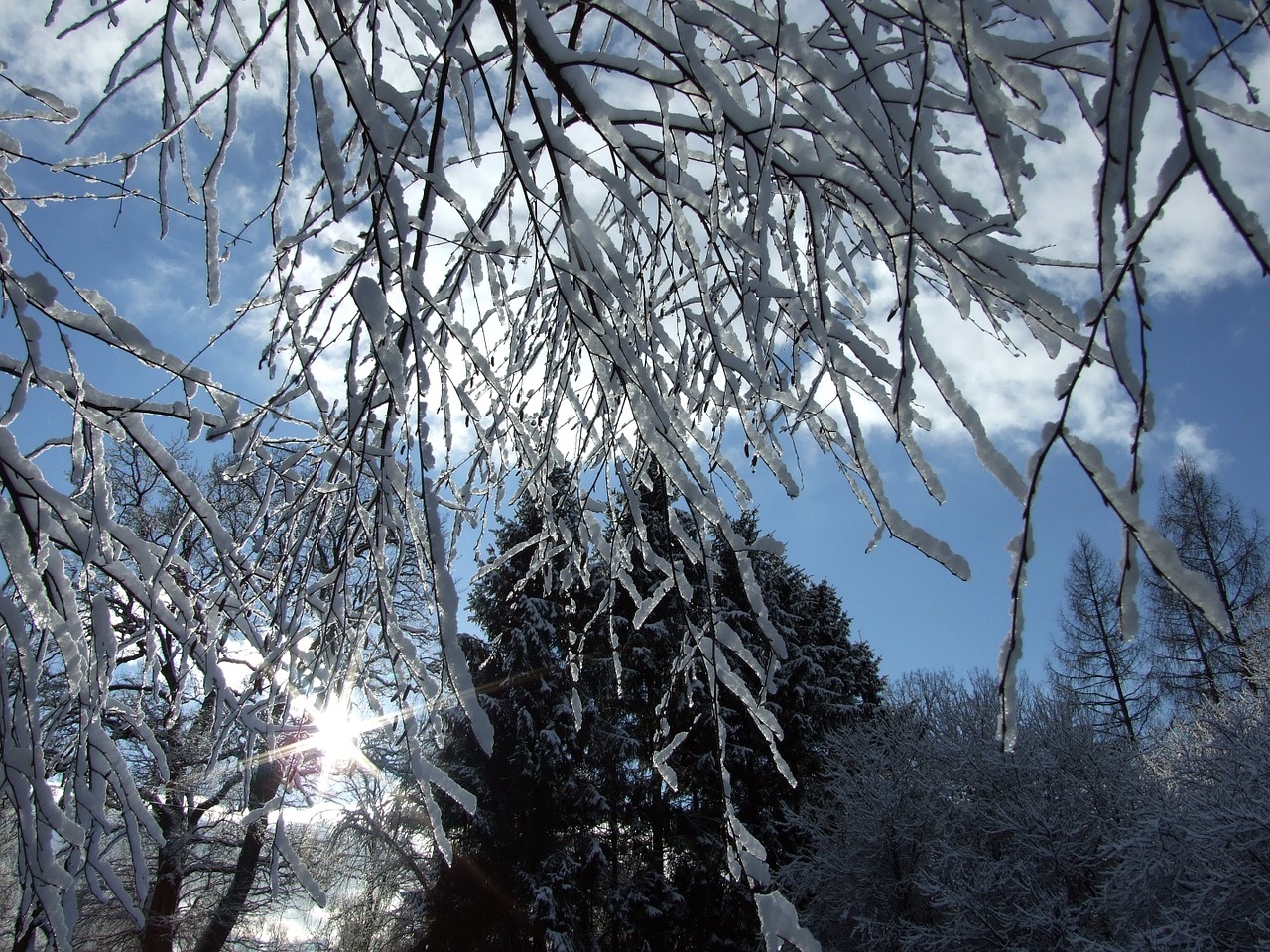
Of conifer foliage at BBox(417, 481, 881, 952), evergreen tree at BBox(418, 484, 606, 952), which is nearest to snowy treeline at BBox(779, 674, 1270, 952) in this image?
conifer foliage at BBox(417, 481, 881, 952)

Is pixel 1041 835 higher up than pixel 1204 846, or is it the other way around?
pixel 1041 835

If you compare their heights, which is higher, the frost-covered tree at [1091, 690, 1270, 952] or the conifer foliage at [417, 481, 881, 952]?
the conifer foliage at [417, 481, 881, 952]

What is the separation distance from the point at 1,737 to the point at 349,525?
2.78 feet

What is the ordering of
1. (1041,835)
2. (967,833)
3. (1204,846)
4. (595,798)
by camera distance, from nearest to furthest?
(1204,846), (1041,835), (967,833), (595,798)

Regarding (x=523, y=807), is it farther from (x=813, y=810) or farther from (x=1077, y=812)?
(x=1077, y=812)

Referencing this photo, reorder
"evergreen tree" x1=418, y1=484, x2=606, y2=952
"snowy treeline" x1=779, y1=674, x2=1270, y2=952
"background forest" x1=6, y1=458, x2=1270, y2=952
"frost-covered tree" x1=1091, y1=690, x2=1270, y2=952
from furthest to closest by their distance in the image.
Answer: "evergreen tree" x1=418, y1=484, x2=606, y2=952
"background forest" x1=6, y1=458, x2=1270, y2=952
"snowy treeline" x1=779, y1=674, x2=1270, y2=952
"frost-covered tree" x1=1091, y1=690, x2=1270, y2=952

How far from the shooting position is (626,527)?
1.90m

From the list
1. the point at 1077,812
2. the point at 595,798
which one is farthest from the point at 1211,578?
the point at 595,798

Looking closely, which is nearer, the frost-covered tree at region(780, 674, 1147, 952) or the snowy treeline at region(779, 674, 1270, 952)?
the snowy treeline at region(779, 674, 1270, 952)

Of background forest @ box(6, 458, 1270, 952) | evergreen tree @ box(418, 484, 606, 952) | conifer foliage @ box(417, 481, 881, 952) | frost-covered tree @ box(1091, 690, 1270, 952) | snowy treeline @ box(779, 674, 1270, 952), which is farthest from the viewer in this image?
conifer foliage @ box(417, 481, 881, 952)

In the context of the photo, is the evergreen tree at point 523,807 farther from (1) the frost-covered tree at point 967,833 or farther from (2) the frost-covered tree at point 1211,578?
(2) the frost-covered tree at point 1211,578

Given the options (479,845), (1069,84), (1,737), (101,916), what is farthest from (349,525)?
(479,845)

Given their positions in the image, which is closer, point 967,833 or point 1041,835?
point 1041,835

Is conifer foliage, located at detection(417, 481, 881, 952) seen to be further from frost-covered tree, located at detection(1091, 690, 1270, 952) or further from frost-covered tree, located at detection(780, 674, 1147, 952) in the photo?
frost-covered tree, located at detection(1091, 690, 1270, 952)
